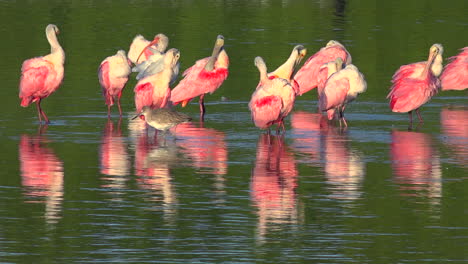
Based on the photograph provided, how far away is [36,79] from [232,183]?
268 inches

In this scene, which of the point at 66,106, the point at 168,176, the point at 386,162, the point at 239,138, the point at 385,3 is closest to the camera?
the point at 168,176

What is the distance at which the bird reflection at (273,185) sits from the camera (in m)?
13.8

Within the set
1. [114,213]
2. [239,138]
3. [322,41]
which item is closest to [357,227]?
[114,213]

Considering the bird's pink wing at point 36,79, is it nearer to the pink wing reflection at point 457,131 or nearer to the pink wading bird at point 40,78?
the pink wading bird at point 40,78

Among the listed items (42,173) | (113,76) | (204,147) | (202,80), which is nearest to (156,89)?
(113,76)

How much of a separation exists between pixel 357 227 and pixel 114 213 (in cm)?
257

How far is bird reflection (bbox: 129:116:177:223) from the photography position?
1477 cm

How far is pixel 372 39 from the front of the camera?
3659 cm

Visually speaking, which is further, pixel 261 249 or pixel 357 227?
pixel 357 227

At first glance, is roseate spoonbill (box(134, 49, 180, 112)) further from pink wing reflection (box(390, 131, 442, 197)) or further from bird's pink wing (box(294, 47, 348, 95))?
pink wing reflection (box(390, 131, 442, 197))

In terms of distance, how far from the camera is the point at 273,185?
617 inches

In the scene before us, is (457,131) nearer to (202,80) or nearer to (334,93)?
(334,93)

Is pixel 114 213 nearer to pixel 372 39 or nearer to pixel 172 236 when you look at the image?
pixel 172 236

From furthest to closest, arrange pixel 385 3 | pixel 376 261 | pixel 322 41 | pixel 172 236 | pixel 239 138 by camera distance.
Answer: pixel 385 3 < pixel 322 41 < pixel 239 138 < pixel 172 236 < pixel 376 261
